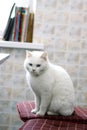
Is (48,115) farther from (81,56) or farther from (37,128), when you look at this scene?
(81,56)

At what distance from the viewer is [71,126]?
1.48 m

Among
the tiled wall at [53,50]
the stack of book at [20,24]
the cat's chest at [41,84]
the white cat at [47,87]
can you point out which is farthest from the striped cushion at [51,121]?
the stack of book at [20,24]

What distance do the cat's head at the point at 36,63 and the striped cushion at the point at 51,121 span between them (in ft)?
0.89

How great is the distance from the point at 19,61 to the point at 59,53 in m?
0.38

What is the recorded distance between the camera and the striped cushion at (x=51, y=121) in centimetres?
143

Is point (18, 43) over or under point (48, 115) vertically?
over

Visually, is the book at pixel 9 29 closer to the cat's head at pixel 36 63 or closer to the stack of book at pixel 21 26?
the stack of book at pixel 21 26

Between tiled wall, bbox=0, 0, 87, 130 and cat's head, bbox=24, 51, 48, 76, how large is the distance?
2.28 feet

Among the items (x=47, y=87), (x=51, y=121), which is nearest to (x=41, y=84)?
(x=47, y=87)

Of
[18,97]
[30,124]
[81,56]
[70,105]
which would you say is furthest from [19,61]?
[30,124]

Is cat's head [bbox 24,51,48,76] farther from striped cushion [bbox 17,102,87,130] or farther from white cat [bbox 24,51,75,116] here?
striped cushion [bbox 17,102,87,130]

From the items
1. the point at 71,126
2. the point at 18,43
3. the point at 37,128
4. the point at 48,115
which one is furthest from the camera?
the point at 18,43

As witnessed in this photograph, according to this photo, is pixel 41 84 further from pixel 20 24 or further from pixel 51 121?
pixel 20 24

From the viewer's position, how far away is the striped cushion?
56.3 inches
